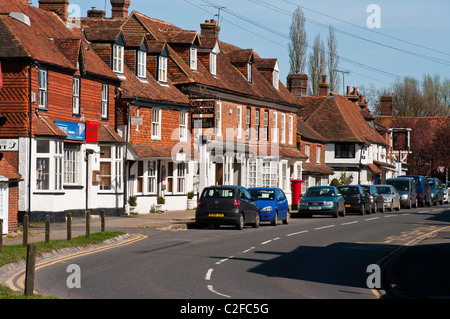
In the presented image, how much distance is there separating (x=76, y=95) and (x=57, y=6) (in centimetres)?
736

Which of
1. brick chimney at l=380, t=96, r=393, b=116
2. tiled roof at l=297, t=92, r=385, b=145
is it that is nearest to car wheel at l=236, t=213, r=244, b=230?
tiled roof at l=297, t=92, r=385, b=145

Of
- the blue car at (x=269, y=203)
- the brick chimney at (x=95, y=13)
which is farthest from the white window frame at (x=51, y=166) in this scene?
the brick chimney at (x=95, y=13)

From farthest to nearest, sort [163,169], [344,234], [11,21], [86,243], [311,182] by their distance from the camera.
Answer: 1. [311,182]
2. [163,169]
3. [11,21]
4. [344,234]
5. [86,243]

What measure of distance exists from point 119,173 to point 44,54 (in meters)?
7.61

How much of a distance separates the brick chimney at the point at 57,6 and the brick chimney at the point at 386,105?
71149mm

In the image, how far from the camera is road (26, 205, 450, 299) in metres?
14.1

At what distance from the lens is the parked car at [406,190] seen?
5378 centimetres

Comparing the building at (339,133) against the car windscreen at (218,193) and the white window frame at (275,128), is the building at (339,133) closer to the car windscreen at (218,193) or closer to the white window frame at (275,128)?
the white window frame at (275,128)

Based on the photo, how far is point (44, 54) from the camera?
3067 centimetres

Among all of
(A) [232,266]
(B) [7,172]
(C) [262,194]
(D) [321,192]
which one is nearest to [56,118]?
(B) [7,172]

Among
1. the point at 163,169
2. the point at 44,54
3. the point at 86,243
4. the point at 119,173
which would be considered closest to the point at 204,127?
the point at 163,169

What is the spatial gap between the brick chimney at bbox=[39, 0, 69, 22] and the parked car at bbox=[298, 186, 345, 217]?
15.0 meters

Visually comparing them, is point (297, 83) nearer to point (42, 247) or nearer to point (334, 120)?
point (334, 120)

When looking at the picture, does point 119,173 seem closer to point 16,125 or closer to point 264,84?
point 16,125
